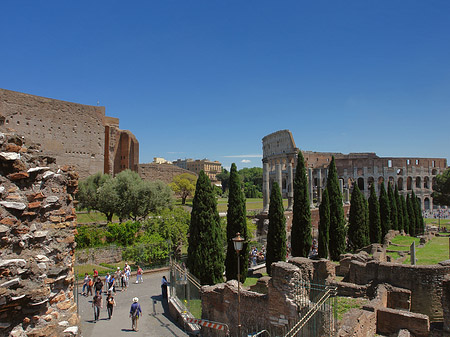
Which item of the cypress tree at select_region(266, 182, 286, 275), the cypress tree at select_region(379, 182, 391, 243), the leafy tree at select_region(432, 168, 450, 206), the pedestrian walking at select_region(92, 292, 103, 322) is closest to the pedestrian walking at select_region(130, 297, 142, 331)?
the pedestrian walking at select_region(92, 292, 103, 322)

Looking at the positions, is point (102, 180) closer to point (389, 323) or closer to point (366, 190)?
point (389, 323)

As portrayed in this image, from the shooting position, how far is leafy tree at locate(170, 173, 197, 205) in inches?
1705

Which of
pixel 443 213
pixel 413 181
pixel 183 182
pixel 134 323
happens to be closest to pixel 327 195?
pixel 134 323

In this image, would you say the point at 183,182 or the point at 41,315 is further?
the point at 183,182

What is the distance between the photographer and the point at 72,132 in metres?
34.2

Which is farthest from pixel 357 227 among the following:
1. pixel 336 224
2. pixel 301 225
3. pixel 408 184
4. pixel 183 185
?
A: pixel 408 184

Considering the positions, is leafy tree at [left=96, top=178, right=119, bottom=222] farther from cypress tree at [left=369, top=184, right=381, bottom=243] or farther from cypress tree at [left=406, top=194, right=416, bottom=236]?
cypress tree at [left=406, top=194, right=416, bottom=236]

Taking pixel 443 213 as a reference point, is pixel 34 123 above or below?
above

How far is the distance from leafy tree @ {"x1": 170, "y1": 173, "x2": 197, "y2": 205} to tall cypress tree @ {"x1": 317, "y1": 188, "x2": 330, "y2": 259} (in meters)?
24.8

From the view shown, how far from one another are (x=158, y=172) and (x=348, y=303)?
3520 centimetres

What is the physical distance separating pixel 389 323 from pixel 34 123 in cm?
3272

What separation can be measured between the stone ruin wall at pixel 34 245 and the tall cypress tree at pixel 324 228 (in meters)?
18.2

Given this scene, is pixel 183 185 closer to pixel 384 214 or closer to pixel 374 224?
pixel 374 224

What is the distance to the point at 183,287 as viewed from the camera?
1185 cm
